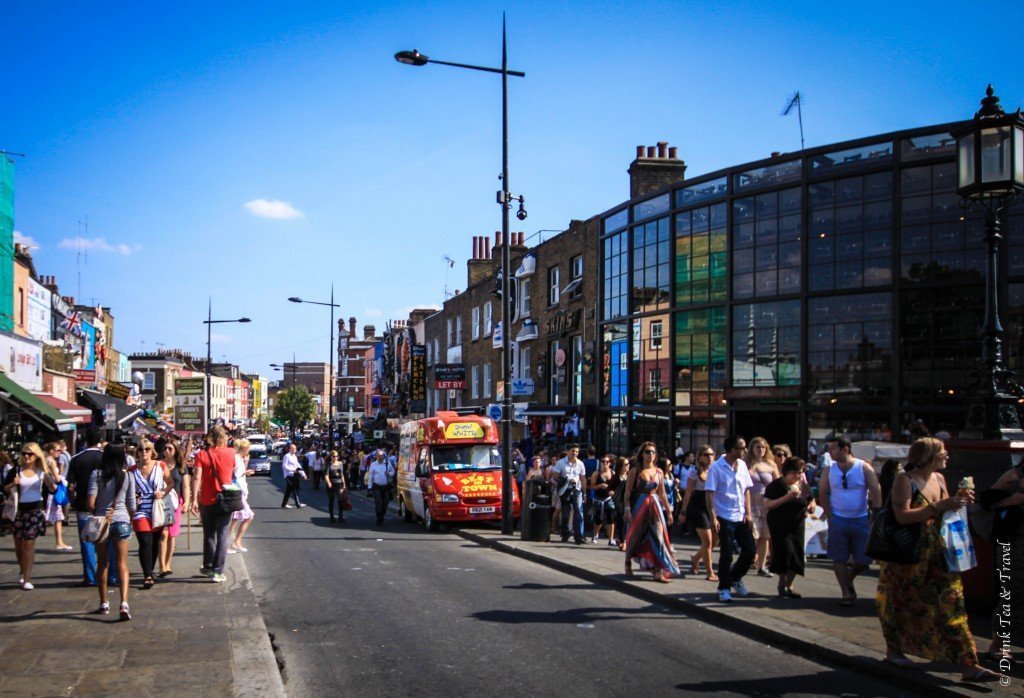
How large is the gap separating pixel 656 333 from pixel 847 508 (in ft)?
60.2

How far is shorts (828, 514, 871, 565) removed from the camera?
9414 mm

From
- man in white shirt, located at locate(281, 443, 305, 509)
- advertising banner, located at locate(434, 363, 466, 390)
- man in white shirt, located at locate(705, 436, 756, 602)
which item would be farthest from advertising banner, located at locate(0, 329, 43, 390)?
man in white shirt, located at locate(705, 436, 756, 602)

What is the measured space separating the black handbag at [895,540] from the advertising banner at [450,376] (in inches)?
1302

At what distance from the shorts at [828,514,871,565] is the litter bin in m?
7.25

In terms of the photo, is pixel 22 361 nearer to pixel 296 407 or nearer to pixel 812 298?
pixel 812 298

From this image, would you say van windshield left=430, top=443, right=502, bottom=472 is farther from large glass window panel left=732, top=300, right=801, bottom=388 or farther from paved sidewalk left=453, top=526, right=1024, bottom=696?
large glass window panel left=732, top=300, right=801, bottom=388

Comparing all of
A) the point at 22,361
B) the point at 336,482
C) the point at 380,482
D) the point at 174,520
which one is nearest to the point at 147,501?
the point at 174,520

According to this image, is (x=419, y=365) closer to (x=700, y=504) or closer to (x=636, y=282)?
(x=636, y=282)

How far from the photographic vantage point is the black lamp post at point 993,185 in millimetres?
8828

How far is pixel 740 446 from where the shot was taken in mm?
10055

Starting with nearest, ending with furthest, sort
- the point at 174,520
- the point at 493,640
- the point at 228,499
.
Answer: the point at 493,640 → the point at 228,499 → the point at 174,520

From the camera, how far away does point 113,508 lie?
8562mm

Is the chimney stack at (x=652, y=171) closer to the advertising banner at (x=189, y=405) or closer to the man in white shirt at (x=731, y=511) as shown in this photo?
the man in white shirt at (x=731, y=511)

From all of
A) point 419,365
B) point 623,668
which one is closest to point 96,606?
point 623,668
